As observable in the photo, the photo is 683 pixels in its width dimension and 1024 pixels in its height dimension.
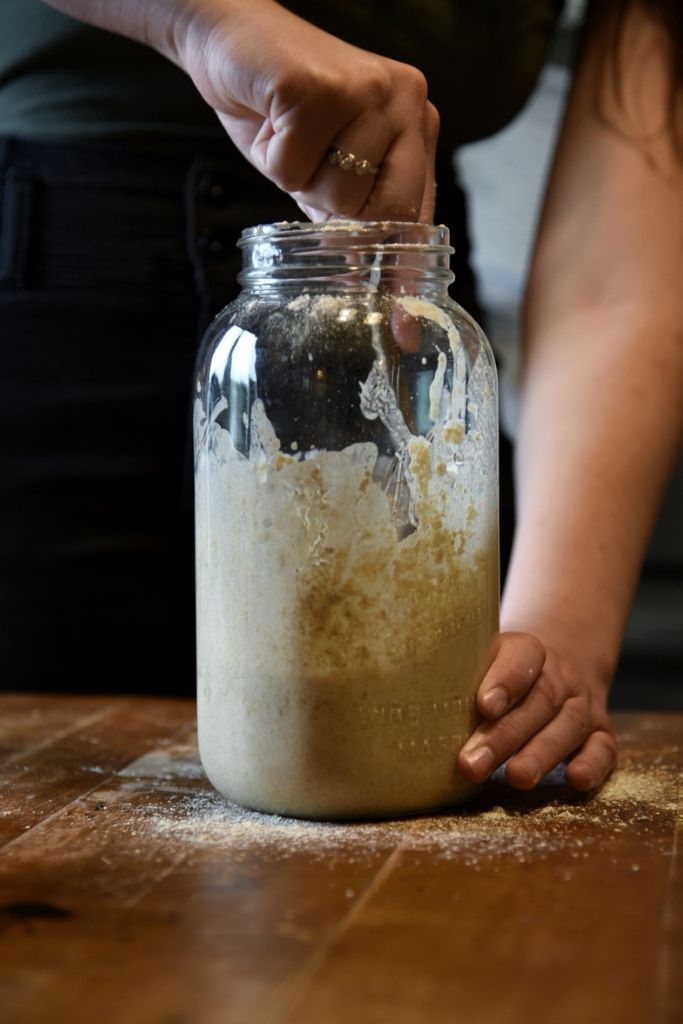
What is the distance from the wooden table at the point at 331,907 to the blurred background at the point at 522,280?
805 mm

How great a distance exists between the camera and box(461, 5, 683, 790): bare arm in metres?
0.83

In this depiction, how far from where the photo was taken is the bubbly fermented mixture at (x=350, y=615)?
658 mm

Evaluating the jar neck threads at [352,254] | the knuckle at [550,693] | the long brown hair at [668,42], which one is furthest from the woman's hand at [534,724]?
the long brown hair at [668,42]

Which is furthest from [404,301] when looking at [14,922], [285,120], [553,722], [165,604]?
[165,604]

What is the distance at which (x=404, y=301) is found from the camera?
2.26 feet

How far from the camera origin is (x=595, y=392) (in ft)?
3.30

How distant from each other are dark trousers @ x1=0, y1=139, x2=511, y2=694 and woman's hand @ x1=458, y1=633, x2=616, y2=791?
0.44 m

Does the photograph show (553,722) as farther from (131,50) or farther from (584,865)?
(131,50)

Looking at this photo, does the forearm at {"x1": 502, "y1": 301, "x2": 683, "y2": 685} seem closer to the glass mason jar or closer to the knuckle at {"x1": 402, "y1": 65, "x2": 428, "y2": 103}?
the glass mason jar

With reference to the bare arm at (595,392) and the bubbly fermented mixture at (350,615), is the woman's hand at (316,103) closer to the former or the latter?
the bubbly fermented mixture at (350,615)

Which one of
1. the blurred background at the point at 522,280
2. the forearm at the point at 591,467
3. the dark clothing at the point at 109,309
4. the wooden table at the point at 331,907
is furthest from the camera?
the blurred background at the point at 522,280

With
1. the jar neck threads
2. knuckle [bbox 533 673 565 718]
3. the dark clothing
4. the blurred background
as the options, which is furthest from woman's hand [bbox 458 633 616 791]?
the blurred background

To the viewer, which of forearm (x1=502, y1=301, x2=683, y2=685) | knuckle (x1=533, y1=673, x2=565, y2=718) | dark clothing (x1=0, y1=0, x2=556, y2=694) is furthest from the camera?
dark clothing (x1=0, y1=0, x2=556, y2=694)

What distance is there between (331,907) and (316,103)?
39cm
